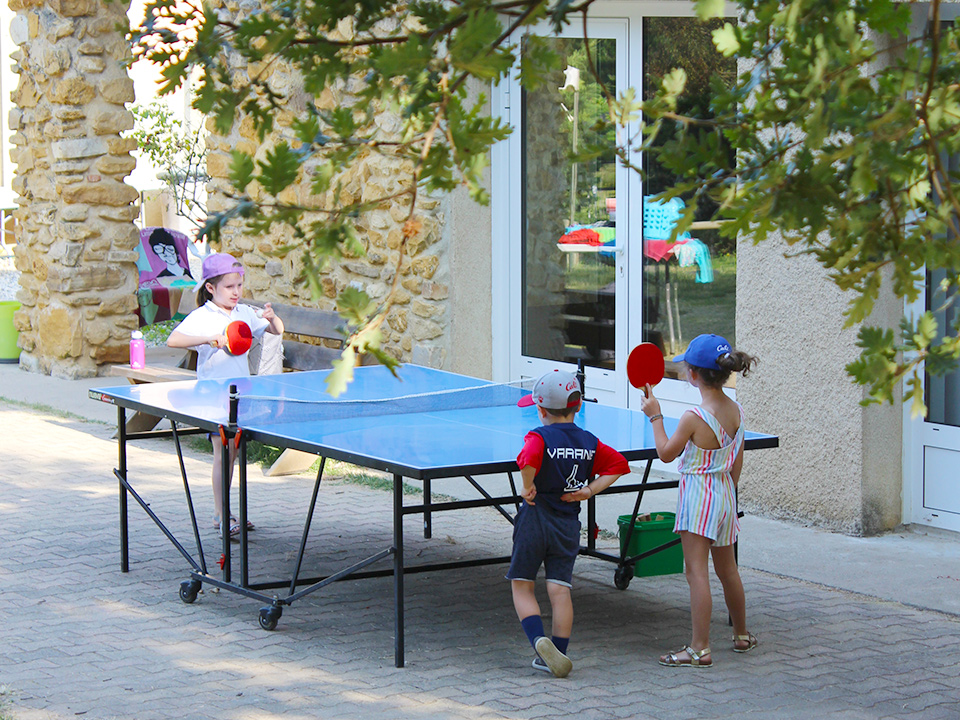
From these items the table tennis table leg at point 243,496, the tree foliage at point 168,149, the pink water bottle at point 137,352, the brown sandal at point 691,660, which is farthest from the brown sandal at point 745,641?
the tree foliage at point 168,149

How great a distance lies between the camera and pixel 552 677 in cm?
463

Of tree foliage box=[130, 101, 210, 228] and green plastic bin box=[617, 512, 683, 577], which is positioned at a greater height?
tree foliage box=[130, 101, 210, 228]

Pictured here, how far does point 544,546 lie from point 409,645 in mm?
869

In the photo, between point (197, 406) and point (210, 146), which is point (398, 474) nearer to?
point (197, 406)

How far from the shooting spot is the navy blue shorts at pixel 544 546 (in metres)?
4.55

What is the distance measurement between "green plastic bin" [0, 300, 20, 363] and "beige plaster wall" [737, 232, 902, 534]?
905cm

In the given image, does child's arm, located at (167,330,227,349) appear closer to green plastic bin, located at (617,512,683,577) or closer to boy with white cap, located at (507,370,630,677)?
green plastic bin, located at (617,512,683,577)

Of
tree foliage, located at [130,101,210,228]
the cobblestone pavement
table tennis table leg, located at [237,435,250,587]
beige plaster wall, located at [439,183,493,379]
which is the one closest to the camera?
the cobblestone pavement

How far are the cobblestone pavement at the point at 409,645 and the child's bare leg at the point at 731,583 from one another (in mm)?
132

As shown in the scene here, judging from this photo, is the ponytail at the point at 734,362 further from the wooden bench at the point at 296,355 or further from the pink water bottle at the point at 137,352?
the pink water bottle at the point at 137,352

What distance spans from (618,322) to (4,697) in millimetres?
5030

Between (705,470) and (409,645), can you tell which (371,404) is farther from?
(705,470)

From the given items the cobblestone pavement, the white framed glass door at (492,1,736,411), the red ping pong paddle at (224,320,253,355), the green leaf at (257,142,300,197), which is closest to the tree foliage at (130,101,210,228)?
the white framed glass door at (492,1,736,411)

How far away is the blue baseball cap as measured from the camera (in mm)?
4645
